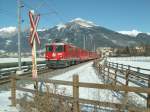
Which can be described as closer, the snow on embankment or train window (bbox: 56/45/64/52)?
the snow on embankment

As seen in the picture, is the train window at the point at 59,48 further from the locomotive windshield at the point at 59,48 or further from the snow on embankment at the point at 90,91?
the snow on embankment at the point at 90,91

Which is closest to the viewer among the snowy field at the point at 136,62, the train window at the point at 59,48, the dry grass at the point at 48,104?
the dry grass at the point at 48,104

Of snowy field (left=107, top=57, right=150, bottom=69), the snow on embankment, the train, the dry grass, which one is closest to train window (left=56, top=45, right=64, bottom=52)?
the train

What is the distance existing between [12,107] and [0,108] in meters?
0.44

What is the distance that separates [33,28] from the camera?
1289cm

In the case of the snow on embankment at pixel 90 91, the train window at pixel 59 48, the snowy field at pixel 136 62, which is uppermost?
the train window at pixel 59 48

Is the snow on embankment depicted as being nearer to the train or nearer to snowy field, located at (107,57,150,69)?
the train

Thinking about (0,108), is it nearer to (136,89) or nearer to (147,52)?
(136,89)

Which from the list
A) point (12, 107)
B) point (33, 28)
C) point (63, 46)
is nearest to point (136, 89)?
point (12, 107)

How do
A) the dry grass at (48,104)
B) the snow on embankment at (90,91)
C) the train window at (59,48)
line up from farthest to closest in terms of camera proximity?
the train window at (59,48), the snow on embankment at (90,91), the dry grass at (48,104)

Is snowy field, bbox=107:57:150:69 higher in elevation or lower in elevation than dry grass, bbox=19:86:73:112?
lower

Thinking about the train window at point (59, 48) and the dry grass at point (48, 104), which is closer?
the dry grass at point (48, 104)

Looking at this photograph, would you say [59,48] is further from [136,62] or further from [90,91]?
[136,62]


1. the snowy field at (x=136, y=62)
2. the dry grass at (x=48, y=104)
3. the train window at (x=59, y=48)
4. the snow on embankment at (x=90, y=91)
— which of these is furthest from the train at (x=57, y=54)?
the dry grass at (x=48, y=104)
